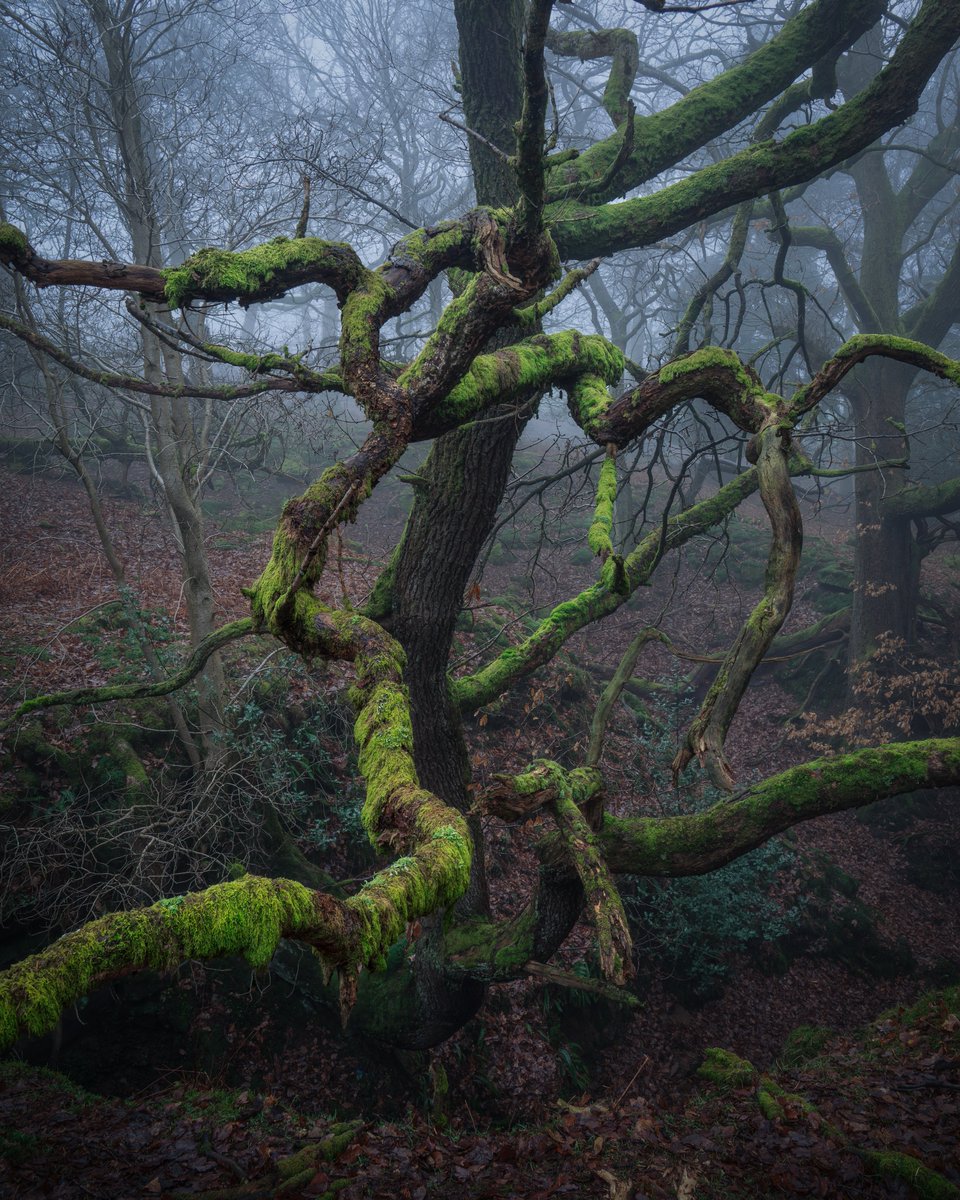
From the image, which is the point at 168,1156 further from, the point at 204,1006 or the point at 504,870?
the point at 504,870

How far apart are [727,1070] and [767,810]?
2414 millimetres

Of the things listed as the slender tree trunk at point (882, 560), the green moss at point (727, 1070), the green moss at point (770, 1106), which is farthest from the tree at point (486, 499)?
the slender tree trunk at point (882, 560)

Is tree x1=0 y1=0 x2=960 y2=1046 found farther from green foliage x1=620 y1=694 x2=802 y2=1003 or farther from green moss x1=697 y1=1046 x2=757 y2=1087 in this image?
green foliage x1=620 y1=694 x2=802 y2=1003

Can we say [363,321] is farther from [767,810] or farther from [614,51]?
[614,51]

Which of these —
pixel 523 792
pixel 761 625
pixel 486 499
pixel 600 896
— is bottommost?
pixel 600 896

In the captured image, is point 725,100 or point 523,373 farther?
point 725,100

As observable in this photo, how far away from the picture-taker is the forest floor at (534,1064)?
13.0 feet

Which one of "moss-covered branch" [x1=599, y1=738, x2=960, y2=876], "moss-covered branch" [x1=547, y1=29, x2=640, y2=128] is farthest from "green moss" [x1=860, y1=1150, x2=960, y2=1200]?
"moss-covered branch" [x1=547, y1=29, x2=640, y2=128]

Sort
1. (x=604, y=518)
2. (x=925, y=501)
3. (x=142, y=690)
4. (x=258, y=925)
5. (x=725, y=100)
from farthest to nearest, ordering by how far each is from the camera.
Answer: (x=925, y=501) < (x=725, y=100) < (x=142, y=690) < (x=604, y=518) < (x=258, y=925)

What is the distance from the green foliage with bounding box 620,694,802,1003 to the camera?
24.7 feet

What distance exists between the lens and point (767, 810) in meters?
4.80

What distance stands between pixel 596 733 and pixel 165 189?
7.47 m

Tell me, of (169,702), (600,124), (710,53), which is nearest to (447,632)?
(169,702)

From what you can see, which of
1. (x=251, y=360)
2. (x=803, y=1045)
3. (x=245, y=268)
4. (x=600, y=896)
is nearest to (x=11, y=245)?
(x=245, y=268)
